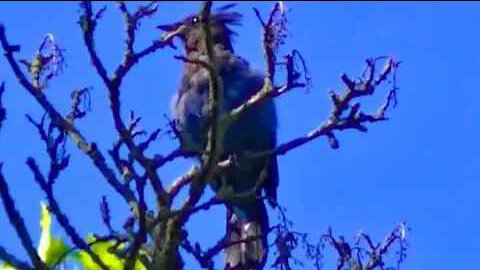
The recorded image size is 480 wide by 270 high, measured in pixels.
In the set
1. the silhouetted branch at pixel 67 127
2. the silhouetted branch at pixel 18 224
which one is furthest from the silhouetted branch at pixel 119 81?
the silhouetted branch at pixel 18 224

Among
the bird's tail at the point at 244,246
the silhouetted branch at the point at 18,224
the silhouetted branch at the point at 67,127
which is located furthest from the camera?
the bird's tail at the point at 244,246

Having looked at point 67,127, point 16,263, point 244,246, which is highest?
point 244,246

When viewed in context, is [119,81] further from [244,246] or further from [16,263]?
[244,246]

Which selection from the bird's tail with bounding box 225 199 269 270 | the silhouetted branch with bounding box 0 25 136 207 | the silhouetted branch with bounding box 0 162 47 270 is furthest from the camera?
the bird's tail with bounding box 225 199 269 270

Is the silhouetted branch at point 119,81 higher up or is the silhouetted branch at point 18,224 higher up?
the silhouetted branch at point 119,81

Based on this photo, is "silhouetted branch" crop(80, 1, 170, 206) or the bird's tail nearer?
"silhouetted branch" crop(80, 1, 170, 206)

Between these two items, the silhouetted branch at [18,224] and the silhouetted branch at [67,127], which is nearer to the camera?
the silhouetted branch at [18,224]

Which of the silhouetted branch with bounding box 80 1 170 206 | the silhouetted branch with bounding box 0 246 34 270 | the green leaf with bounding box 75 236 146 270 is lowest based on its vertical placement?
the silhouetted branch with bounding box 0 246 34 270

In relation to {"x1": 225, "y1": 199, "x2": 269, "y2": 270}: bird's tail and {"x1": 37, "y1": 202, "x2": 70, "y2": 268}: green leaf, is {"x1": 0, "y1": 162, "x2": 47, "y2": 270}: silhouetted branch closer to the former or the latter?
{"x1": 37, "y1": 202, "x2": 70, "y2": 268}: green leaf

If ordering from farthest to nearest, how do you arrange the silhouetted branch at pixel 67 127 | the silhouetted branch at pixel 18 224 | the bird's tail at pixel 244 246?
the bird's tail at pixel 244 246 < the silhouetted branch at pixel 67 127 < the silhouetted branch at pixel 18 224

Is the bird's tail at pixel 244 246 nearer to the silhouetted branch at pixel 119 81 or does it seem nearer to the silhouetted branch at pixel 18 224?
the silhouetted branch at pixel 119 81

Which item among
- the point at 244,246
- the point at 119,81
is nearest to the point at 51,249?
the point at 119,81

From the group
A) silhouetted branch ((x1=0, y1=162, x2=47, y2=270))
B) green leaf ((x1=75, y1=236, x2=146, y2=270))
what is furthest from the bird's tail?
silhouetted branch ((x1=0, y1=162, x2=47, y2=270))

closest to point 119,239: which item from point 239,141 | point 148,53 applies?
point 148,53
